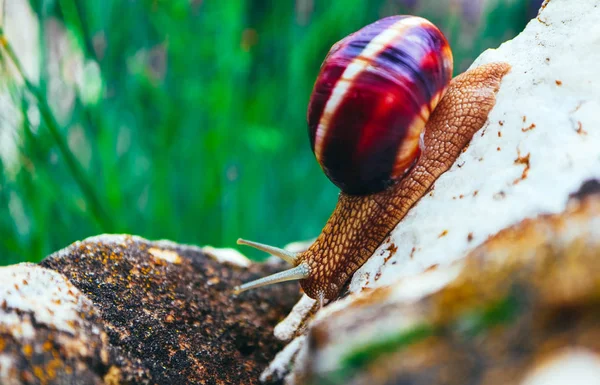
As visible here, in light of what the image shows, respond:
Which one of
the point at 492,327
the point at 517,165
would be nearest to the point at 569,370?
the point at 492,327

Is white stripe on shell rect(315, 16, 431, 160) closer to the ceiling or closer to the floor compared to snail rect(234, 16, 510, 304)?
closer to the ceiling

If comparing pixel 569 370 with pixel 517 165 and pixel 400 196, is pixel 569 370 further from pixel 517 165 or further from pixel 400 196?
pixel 400 196

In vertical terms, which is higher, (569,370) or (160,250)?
(160,250)

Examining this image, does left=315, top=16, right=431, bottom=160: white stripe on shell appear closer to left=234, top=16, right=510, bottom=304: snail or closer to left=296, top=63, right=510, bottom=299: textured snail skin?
left=234, top=16, right=510, bottom=304: snail

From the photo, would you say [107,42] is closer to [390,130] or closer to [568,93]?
[390,130]

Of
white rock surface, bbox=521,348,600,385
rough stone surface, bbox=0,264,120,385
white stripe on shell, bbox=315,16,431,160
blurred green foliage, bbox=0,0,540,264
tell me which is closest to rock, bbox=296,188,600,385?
white rock surface, bbox=521,348,600,385

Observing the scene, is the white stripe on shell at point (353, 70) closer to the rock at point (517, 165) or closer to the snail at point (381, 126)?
the snail at point (381, 126)

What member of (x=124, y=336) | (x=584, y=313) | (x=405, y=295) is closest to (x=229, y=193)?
(x=124, y=336)
